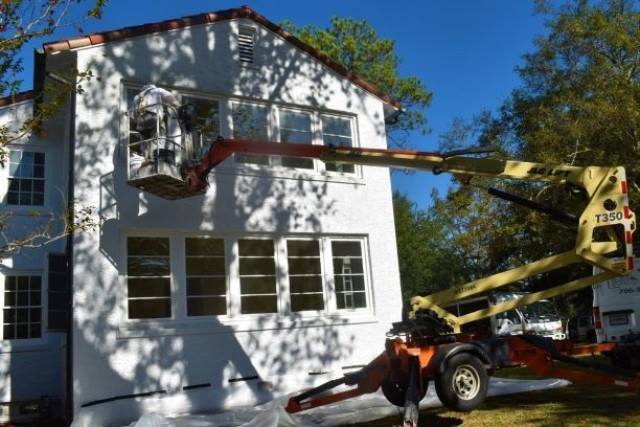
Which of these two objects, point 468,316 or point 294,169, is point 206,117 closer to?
point 294,169

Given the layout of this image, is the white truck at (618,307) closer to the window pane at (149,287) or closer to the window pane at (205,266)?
the window pane at (205,266)

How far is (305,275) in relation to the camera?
11.4 metres

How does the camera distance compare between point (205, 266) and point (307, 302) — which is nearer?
point (205, 266)

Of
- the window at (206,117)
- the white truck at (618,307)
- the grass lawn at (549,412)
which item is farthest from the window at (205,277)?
the white truck at (618,307)

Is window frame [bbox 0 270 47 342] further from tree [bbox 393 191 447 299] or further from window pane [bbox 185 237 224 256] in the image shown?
tree [bbox 393 191 447 299]

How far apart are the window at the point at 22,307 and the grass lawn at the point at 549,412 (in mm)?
7639

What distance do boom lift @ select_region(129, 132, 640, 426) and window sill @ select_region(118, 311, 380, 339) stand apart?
2.47 metres

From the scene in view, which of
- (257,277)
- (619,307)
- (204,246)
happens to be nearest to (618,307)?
(619,307)

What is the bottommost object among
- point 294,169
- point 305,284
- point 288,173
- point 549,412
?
point 549,412

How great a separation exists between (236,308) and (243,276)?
57 cm

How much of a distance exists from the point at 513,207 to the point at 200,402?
16343mm

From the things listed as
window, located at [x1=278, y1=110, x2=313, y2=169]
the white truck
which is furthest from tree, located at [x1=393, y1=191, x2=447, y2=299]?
window, located at [x1=278, y1=110, x2=313, y2=169]

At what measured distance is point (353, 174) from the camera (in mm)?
12398

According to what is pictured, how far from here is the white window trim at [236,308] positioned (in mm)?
9781
